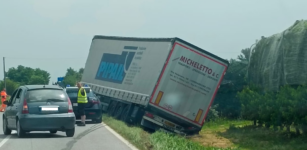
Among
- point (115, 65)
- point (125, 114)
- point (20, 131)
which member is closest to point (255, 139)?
point (125, 114)

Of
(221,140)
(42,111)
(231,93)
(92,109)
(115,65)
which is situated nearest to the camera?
(42,111)

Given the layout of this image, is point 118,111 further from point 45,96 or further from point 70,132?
point 45,96

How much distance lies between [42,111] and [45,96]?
0.44 meters

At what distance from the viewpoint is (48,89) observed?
16.3 metres

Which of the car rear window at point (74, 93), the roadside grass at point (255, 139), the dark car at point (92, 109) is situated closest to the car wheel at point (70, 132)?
the roadside grass at point (255, 139)

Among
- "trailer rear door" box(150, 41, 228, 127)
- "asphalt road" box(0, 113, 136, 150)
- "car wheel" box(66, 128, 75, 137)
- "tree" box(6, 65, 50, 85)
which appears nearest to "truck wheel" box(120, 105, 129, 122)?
"trailer rear door" box(150, 41, 228, 127)

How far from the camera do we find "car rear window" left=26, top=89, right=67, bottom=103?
1591 cm

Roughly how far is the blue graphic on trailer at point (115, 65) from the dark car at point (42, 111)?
10220mm

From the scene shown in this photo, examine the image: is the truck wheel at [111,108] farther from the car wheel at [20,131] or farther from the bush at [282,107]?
the car wheel at [20,131]

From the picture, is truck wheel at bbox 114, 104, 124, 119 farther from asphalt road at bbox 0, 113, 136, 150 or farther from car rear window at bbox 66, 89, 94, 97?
asphalt road at bbox 0, 113, 136, 150

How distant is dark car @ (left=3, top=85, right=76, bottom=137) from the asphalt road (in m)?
0.30

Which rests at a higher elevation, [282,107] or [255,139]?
[282,107]

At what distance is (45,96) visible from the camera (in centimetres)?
1605

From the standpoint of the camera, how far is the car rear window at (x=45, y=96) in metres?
15.9
